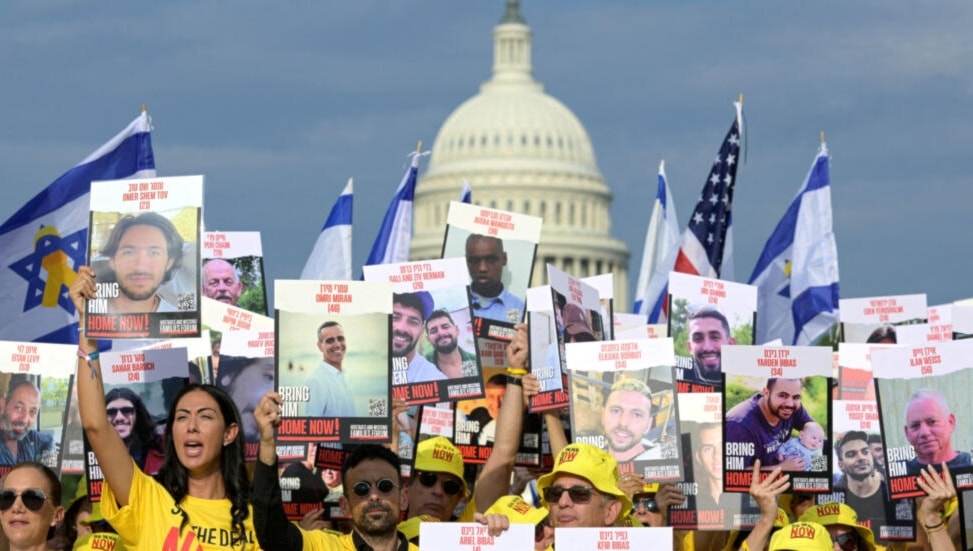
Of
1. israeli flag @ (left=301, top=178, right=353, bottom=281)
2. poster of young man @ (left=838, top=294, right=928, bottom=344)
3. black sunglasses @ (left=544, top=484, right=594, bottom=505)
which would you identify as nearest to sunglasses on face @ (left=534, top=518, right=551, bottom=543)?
black sunglasses @ (left=544, top=484, right=594, bottom=505)

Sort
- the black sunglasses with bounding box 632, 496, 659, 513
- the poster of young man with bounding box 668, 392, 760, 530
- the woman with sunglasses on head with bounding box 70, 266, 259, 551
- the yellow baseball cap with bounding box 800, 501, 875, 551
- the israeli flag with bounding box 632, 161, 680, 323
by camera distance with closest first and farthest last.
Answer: the woman with sunglasses on head with bounding box 70, 266, 259, 551
the yellow baseball cap with bounding box 800, 501, 875, 551
the poster of young man with bounding box 668, 392, 760, 530
the black sunglasses with bounding box 632, 496, 659, 513
the israeli flag with bounding box 632, 161, 680, 323

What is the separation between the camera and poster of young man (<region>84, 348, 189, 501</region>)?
868 cm

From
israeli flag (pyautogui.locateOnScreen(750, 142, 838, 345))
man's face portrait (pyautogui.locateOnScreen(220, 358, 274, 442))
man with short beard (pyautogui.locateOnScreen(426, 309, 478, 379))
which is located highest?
israeli flag (pyautogui.locateOnScreen(750, 142, 838, 345))

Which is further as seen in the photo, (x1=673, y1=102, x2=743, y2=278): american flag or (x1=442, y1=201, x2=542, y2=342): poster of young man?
(x1=673, y1=102, x2=743, y2=278): american flag

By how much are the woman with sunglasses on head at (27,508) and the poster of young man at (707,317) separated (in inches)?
151

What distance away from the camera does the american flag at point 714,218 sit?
53.0 feet

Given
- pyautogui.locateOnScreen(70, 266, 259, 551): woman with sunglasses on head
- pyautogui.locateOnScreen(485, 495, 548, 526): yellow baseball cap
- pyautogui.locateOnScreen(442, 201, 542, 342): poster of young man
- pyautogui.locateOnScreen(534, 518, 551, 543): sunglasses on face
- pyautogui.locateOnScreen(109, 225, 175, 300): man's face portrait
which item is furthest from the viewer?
pyautogui.locateOnScreen(442, 201, 542, 342): poster of young man

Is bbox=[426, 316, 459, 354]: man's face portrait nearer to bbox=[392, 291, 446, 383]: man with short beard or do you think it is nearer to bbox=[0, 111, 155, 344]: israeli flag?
bbox=[392, 291, 446, 383]: man with short beard

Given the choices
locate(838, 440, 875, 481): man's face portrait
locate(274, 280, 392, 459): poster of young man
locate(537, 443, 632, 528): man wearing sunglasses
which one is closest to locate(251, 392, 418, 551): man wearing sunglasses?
locate(537, 443, 632, 528): man wearing sunglasses

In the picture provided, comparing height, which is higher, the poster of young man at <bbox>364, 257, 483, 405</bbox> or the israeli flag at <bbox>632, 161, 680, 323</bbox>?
the israeli flag at <bbox>632, 161, 680, 323</bbox>

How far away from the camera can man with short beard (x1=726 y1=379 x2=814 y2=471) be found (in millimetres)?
8414

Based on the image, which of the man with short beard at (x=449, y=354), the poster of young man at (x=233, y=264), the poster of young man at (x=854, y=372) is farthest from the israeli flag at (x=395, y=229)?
the man with short beard at (x=449, y=354)

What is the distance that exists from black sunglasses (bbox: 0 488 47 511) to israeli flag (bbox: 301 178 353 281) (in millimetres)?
8135

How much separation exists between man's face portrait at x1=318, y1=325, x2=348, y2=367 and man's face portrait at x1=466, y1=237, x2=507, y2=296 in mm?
1982
